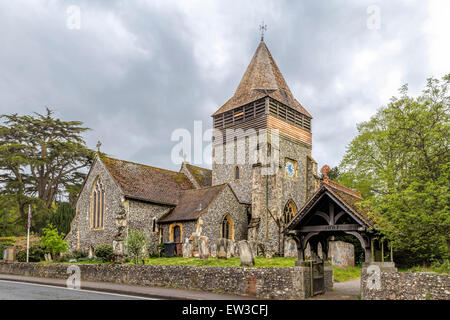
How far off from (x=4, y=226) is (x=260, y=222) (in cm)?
2734

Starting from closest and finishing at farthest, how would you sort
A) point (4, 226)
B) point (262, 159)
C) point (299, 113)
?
point (262, 159) < point (299, 113) < point (4, 226)

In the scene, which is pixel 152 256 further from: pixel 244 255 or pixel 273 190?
pixel 244 255

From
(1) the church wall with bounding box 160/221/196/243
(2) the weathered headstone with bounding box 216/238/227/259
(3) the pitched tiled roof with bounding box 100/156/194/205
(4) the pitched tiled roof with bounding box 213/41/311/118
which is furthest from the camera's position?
(4) the pitched tiled roof with bounding box 213/41/311/118

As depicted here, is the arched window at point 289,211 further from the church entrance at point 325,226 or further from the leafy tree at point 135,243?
the church entrance at point 325,226

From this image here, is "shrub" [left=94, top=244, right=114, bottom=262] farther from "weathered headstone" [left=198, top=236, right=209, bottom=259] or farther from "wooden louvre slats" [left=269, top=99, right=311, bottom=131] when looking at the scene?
"wooden louvre slats" [left=269, top=99, right=311, bottom=131]

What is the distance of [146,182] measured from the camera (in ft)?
98.4

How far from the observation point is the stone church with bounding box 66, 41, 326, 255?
2716 centimetres

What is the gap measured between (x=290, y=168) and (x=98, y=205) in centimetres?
1567

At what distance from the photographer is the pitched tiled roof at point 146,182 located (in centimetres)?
2800

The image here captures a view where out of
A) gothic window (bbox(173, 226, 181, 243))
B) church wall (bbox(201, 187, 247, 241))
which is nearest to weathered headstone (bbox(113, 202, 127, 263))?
gothic window (bbox(173, 226, 181, 243))

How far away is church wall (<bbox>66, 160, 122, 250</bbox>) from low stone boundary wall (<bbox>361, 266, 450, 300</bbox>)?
19509 mm

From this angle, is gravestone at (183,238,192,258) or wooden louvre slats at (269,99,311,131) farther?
wooden louvre slats at (269,99,311,131)
